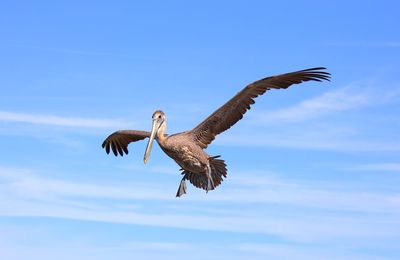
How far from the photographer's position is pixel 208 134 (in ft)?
51.5

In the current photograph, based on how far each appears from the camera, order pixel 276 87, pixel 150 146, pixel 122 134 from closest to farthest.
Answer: pixel 150 146 → pixel 276 87 → pixel 122 134

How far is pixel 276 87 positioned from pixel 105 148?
462 centimetres

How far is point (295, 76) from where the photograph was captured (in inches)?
603

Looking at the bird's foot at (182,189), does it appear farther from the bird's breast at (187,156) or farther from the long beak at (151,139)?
the long beak at (151,139)

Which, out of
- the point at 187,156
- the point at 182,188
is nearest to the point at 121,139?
the point at 182,188

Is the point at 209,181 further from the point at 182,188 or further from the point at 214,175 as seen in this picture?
the point at 182,188

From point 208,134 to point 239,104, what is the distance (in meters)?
0.81

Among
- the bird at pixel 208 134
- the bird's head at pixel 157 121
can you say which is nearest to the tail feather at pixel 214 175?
the bird at pixel 208 134

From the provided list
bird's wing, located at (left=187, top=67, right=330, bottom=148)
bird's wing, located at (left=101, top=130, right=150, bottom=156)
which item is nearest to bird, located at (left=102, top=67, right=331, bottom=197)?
bird's wing, located at (left=187, top=67, right=330, bottom=148)

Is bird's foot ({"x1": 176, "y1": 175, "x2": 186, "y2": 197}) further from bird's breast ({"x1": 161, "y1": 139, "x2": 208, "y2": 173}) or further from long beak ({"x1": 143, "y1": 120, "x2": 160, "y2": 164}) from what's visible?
long beak ({"x1": 143, "y1": 120, "x2": 160, "y2": 164})

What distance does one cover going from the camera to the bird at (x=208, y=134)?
15086 mm

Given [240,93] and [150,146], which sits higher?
[240,93]

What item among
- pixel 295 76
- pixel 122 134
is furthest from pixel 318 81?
pixel 122 134

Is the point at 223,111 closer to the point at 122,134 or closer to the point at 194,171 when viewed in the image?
the point at 194,171
